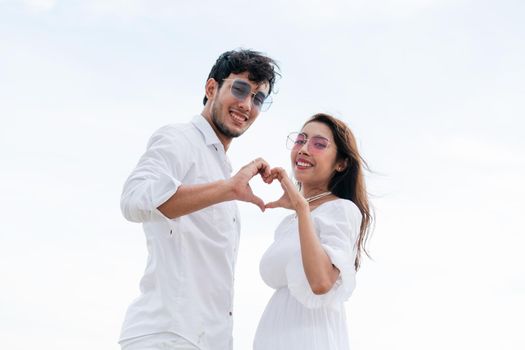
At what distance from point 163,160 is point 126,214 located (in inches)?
18.8

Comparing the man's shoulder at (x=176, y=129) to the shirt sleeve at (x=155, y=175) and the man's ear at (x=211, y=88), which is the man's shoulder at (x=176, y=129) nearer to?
the shirt sleeve at (x=155, y=175)

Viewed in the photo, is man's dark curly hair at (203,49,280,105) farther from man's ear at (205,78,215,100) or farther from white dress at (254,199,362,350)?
white dress at (254,199,362,350)

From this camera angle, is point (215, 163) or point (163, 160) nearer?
point (163, 160)

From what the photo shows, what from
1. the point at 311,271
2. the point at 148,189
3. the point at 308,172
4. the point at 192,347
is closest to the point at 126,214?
the point at 148,189

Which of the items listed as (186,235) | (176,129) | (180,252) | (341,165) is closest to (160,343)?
(180,252)

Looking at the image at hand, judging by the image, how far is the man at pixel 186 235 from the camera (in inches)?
172

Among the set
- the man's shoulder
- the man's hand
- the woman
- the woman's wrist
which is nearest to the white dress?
the woman

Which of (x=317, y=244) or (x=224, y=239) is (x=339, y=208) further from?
(x=224, y=239)

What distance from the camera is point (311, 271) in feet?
15.2

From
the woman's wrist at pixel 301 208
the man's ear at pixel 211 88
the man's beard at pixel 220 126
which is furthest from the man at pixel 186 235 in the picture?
the man's ear at pixel 211 88

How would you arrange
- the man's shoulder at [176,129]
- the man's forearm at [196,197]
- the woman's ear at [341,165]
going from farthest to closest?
the woman's ear at [341,165]
the man's shoulder at [176,129]
the man's forearm at [196,197]

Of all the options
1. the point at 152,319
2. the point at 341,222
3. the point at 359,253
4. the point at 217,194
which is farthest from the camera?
the point at 359,253

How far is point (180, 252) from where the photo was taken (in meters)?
4.77

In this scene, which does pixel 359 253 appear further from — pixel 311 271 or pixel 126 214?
pixel 126 214
